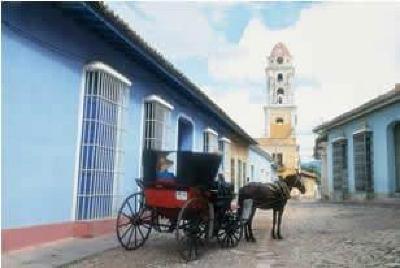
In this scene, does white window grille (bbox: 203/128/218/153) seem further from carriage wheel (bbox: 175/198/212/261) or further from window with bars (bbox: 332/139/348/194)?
carriage wheel (bbox: 175/198/212/261)

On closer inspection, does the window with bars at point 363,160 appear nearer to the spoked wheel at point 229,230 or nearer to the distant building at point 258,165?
the distant building at point 258,165

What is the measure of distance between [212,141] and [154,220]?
1116cm

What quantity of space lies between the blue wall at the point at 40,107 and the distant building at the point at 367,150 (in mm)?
11277

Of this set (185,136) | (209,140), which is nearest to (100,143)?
(185,136)

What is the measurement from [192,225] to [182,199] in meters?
0.37

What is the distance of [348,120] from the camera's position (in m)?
21.8

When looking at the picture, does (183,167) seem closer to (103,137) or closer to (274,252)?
(274,252)

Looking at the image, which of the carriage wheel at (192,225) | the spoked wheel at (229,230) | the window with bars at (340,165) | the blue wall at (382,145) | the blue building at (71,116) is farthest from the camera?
the window with bars at (340,165)

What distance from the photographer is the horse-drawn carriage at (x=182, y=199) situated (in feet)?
22.8

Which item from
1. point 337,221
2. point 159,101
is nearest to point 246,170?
point 337,221

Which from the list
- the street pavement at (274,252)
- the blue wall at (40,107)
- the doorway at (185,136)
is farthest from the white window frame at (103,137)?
the doorway at (185,136)

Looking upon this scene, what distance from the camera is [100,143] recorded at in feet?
28.5

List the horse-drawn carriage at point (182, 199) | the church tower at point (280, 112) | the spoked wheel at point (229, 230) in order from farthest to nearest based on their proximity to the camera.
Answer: the church tower at point (280, 112) → the spoked wheel at point (229, 230) → the horse-drawn carriage at point (182, 199)

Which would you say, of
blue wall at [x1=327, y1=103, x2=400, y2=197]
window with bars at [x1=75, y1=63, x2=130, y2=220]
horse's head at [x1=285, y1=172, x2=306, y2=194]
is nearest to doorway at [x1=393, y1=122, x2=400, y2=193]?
blue wall at [x1=327, y1=103, x2=400, y2=197]
